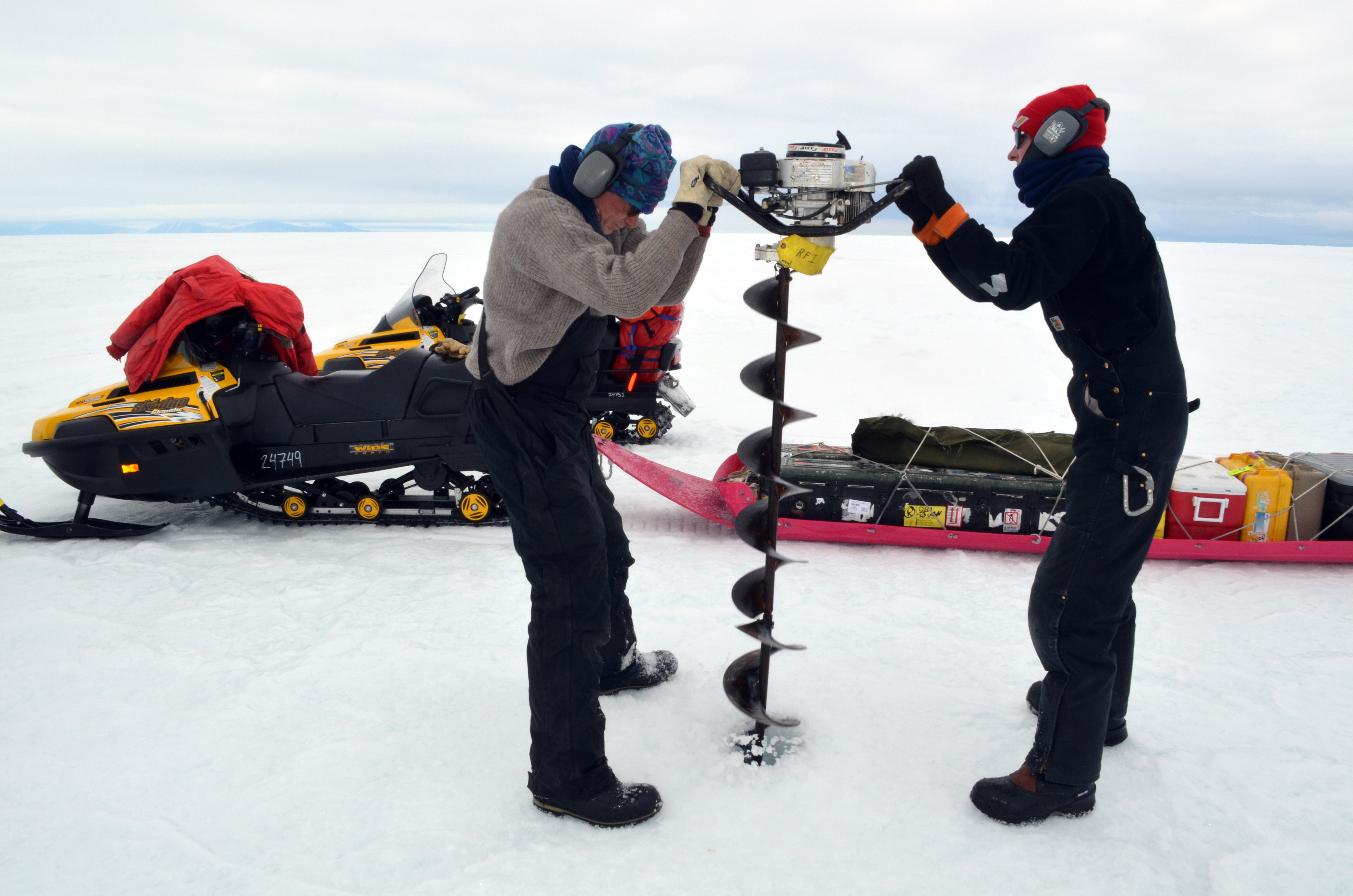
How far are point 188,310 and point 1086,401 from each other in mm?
4218

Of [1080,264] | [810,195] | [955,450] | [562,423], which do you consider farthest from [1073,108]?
[955,450]

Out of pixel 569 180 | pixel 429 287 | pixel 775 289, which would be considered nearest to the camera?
pixel 569 180

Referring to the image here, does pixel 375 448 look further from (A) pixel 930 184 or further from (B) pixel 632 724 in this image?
(A) pixel 930 184

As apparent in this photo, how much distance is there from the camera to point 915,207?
6.35ft

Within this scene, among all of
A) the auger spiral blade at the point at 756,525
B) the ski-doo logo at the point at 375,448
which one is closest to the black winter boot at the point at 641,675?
the auger spiral blade at the point at 756,525

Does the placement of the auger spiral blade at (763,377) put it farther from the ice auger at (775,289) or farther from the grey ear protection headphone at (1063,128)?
the grey ear protection headphone at (1063,128)

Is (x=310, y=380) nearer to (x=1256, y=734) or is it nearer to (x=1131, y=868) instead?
(x=1131, y=868)

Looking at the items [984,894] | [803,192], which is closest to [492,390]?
[803,192]

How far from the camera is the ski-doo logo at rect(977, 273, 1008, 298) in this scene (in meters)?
1.85

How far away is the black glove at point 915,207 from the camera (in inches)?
75.5

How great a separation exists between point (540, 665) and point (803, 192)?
142 centimetres

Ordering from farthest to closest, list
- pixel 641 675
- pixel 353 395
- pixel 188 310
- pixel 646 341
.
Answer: pixel 646 341 < pixel 353 395 < pixel 188 310 < pixel 641 675

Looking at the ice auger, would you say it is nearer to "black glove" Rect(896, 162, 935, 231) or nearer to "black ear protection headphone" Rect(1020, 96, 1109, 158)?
"black glove" Rect(896, 162, 935, 231)

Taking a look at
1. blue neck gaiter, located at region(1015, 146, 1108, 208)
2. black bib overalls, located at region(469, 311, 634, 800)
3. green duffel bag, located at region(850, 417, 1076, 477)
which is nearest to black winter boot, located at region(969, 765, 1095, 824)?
black bib overalls, located at region(469, 311, 634, 800)
